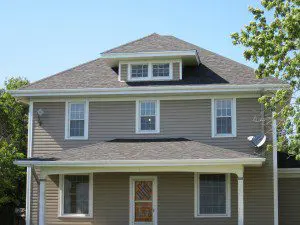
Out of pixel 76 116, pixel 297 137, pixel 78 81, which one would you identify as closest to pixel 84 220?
pixel 76 116

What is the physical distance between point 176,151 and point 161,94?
2.76 m

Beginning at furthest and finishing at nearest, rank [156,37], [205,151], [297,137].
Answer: [156,37]
[205,151]
[297,137]

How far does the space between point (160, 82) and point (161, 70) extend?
0.57m

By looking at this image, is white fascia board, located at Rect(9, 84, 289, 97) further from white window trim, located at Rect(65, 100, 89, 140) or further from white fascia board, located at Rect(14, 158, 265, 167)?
white fascia board, located at Rect(14, 158, 265, 167)

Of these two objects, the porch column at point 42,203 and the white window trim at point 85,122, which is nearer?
the porch column at point 42,203

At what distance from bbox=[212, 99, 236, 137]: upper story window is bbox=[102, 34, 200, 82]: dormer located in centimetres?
187

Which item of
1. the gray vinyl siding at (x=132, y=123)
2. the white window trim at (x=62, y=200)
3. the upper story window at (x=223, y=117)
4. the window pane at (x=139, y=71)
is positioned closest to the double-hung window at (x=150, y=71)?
the window pane at (x=139, y=71)

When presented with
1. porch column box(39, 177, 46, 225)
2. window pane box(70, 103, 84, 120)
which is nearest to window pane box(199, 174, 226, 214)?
window pane box(70, 103, 84, 120)

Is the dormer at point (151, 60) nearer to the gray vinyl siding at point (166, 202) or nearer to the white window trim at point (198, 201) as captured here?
the gray vinyl siding at point (166, 202)

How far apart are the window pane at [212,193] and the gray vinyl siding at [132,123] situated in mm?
1226

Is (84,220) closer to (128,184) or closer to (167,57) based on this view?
(128,184)

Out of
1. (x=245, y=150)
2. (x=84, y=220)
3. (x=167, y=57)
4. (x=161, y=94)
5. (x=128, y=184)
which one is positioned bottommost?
(x=84, y=220)

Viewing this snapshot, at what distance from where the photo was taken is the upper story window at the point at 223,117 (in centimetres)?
2069

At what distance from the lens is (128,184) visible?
20688 millimetres
